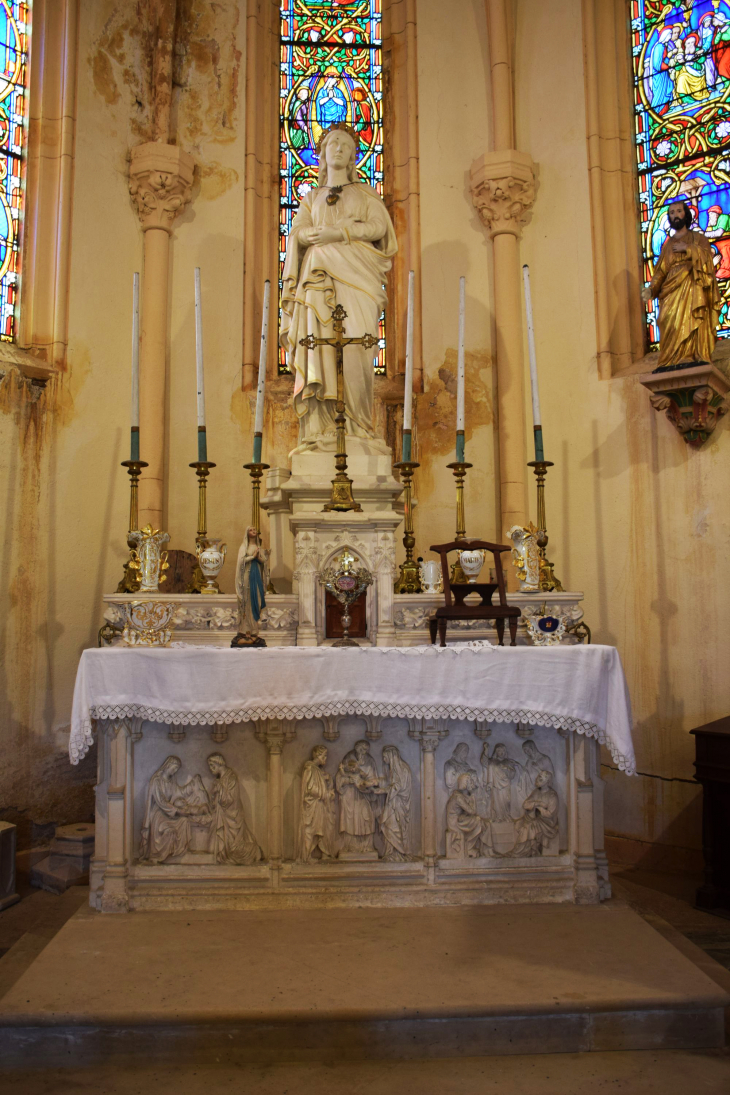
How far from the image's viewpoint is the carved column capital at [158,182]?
7723 millimetres

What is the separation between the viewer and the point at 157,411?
298 inches

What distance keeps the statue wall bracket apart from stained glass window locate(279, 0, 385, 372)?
3287mm

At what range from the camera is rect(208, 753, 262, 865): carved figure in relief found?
4.79 metres

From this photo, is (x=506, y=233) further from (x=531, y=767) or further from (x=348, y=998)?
(x=348, y=998)

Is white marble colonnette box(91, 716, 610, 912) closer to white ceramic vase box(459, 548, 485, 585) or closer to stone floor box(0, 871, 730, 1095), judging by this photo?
white ceramic vase box(459, 548, 485, 585)

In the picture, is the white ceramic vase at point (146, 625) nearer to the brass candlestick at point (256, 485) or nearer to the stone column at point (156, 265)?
the brass candlestick at point (256, 485)

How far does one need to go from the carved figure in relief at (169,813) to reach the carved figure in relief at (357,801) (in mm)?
680

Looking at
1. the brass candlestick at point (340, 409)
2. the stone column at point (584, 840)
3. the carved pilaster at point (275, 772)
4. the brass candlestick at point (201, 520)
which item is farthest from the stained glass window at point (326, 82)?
the stone column at point (584, 840)

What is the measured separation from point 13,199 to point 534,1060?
6.94 m

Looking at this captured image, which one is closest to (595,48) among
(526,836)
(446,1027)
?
(526,836)

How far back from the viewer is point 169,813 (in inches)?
→ 189

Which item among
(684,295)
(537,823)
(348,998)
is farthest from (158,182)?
(348,998)

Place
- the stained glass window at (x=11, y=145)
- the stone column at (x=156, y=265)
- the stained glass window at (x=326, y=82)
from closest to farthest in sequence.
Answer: the stained glass window at (x=11, y=145) < the stone column at (x=156, y=265) < the stained glass window at (x=326, y=82)

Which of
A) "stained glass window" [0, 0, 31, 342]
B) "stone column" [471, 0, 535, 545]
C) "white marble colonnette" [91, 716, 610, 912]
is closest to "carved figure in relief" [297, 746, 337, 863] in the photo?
"white marble colonnette" [91, 716, 610, 912]
